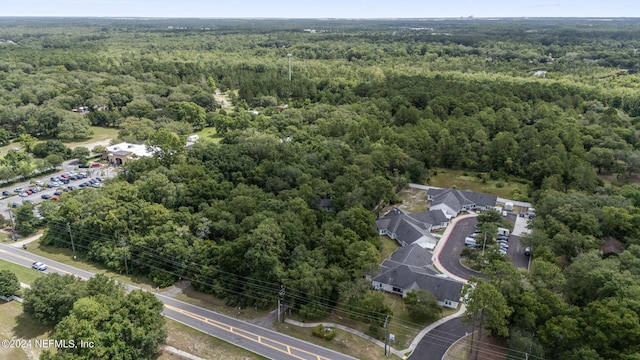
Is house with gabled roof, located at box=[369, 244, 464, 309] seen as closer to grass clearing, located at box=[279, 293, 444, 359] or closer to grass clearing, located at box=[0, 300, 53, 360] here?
grass clearing, located at box=[279, 293, 444, 359]

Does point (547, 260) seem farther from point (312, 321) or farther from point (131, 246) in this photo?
point (131, 246)

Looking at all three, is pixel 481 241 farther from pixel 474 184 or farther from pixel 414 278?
pixel 474 184

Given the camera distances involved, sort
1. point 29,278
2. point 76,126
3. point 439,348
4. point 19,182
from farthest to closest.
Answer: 1. point 76,126
2. point 19,182
3. point 29,278
4. point 439,348

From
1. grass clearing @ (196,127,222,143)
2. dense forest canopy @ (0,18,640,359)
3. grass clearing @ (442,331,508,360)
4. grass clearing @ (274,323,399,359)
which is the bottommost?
grass clearing @ (274,323,399,359)

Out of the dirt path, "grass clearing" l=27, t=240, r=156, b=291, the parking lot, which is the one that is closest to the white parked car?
"grass clearing" l=27, t=240, r=156, b=291

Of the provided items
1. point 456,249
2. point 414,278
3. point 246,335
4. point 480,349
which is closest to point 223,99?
point 456,249

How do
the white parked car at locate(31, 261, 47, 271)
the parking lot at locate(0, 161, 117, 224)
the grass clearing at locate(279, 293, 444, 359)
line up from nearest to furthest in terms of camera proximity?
the grass clearing at locate(279, 293, 444, 359), the white parked car at locate(31, 261, 47, 271), the parking lot at locate(0, 161, 117, 224)

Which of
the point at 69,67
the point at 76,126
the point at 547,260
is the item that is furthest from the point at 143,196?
the point at 69,67
